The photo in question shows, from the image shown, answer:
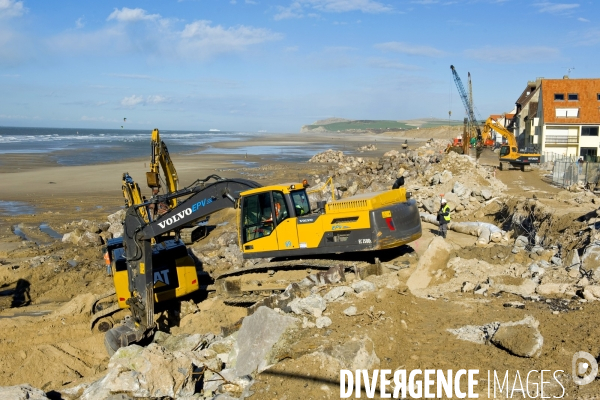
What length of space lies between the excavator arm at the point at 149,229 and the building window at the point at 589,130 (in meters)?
38.3

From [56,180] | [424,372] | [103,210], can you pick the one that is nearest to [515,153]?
[103,210]

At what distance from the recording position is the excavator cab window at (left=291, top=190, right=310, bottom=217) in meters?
11.1

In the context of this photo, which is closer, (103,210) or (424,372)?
(424,372)

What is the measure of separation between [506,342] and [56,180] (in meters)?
35.6

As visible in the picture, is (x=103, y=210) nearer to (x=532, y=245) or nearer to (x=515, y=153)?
(x=532, y=245)

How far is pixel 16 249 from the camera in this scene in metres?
19.0

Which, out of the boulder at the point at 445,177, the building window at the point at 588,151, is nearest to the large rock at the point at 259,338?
the boulder at the point at 445,177

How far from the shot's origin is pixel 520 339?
7.11m

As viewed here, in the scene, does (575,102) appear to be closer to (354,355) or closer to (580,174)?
(580,174)

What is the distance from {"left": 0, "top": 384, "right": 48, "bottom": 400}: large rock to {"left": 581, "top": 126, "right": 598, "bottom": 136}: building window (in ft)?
139

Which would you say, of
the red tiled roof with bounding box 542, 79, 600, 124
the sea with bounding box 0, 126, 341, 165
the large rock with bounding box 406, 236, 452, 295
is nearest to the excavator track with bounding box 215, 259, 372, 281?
the large rock with bounding box 406, 236, 452, 295

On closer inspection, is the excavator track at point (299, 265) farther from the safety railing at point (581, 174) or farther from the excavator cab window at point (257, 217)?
the safety railing at point (581, 174)

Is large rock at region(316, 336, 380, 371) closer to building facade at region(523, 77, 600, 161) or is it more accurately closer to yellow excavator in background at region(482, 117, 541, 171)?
yellow excavator in background at region(482, 117, 541, 171)

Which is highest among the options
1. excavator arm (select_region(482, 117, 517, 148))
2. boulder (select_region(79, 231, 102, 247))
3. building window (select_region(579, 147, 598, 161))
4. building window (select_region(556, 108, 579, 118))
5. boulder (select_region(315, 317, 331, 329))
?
building window (select_region(556, 108, 579, 118))
